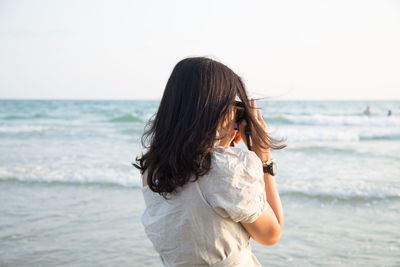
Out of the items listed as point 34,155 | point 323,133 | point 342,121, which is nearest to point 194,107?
point 34,155

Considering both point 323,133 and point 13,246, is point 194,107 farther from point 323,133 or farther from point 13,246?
point 323,133

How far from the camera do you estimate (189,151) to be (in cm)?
157

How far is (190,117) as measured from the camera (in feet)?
5.27

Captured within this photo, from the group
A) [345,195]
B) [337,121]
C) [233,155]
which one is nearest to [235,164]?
[233,155]

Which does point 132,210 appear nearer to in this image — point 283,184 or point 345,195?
point 283,184

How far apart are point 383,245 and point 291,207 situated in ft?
5.23

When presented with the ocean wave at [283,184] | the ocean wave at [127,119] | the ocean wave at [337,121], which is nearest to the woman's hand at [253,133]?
the ocean wave at [283,184]

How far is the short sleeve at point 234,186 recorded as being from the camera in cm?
153

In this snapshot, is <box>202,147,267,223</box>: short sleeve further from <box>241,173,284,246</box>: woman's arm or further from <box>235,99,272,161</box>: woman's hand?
<box>235,99,272,161</box>: woman's hand

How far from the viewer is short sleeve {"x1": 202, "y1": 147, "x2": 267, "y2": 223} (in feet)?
5.01

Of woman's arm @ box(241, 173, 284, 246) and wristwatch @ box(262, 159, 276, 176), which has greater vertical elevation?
wristwatch @ box(262, 159, 276, 176)

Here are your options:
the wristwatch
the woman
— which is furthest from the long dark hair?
the wristwatch

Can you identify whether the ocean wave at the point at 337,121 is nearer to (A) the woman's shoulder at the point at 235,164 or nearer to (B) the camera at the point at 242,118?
(B) the camera at the point at 242,118

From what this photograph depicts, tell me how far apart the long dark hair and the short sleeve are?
0.04 meters
